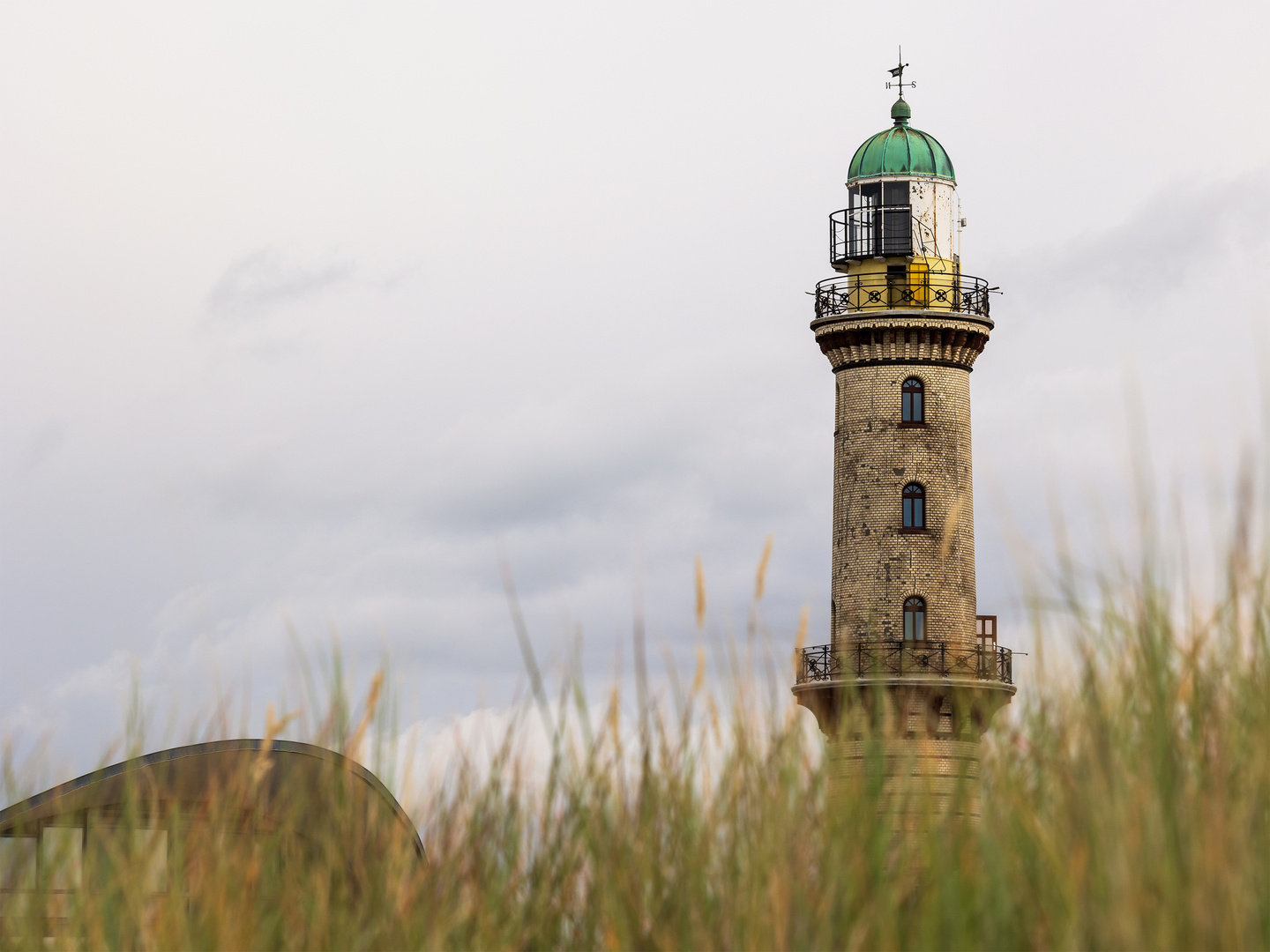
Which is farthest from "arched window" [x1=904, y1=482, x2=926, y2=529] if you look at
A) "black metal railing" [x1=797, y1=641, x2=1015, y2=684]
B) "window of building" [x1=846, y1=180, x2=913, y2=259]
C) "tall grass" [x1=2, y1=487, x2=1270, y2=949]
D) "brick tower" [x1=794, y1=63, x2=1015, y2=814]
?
"tall grass" [x1=2, y1=487, x2=1270, y2=949]

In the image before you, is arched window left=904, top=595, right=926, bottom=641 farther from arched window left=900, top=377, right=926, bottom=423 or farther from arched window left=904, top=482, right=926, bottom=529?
arched window left=900, top=377, right=926, bottom=423

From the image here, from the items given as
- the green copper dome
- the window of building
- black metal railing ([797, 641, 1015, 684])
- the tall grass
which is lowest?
the tall grass

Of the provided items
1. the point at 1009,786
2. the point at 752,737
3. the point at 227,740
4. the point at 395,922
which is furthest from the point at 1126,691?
the point at 227,740

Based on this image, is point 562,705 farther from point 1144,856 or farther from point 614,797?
point 1144,856

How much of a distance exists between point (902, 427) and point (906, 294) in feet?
10.4

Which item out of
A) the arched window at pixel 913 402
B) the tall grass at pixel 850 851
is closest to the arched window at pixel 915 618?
the arched window at pixel 913 402

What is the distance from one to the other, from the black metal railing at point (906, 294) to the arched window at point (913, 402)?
68.5 inches

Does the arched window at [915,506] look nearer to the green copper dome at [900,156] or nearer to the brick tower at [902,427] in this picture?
the brick tower at [902,427]

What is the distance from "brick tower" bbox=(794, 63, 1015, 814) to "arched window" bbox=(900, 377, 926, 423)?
2 centimetres

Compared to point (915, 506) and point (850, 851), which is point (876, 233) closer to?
point (915, 506)

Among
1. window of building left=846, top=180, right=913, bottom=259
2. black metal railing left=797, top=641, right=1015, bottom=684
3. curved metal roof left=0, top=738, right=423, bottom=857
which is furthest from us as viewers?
window of building left=846, top=180, right=913, bottom=259

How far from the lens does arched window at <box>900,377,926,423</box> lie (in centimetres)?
3550

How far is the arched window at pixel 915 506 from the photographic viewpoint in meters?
34.8

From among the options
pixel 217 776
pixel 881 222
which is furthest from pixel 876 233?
pixel 217 776
